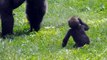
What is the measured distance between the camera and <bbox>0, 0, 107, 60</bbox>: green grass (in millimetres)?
8227

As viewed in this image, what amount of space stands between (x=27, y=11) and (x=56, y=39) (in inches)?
79.2

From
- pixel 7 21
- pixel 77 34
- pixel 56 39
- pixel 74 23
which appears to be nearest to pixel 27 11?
pixel 7 21

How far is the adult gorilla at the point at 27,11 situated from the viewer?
11.0 metres

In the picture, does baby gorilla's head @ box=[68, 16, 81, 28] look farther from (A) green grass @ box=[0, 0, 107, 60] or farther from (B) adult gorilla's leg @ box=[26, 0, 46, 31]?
(B) adult gorilla's leg @ box=[26, 0, 46, 31]

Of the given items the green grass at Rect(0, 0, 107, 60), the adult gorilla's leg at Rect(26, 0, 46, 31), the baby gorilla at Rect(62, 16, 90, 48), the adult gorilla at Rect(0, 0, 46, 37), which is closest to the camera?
the green grass at Rect(0, 0, 107, 60)

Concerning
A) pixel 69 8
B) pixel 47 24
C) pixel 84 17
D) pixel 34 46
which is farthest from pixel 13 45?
pixel 69 8

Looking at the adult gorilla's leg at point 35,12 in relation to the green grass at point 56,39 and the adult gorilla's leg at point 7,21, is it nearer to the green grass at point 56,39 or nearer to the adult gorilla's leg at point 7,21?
the green grass at point 56,39

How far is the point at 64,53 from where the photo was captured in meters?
8.41

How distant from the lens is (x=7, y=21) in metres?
11.1

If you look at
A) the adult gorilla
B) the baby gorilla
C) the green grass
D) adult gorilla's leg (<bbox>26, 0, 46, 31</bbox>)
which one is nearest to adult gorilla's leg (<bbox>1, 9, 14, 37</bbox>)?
the adult gorilla

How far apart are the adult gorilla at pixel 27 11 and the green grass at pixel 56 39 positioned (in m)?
0.26

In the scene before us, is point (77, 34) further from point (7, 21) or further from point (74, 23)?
point (7, 21)

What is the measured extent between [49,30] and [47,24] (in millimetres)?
1239

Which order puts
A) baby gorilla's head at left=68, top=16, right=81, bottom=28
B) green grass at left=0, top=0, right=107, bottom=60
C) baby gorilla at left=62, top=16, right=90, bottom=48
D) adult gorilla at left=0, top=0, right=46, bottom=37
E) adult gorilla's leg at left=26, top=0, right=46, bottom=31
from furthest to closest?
adult gorilla's leg at left=26, top=0, right=46, bottom=31, adult gorilla at left=0, top=0, right=46, bottom=37, baby gorilla's head at left=68, top=16, right=81, bottom=28, baby gorilla at left=62, top=16, right=90, bottom=48, green grass at left=0, top=0, right=107, bottom=60
